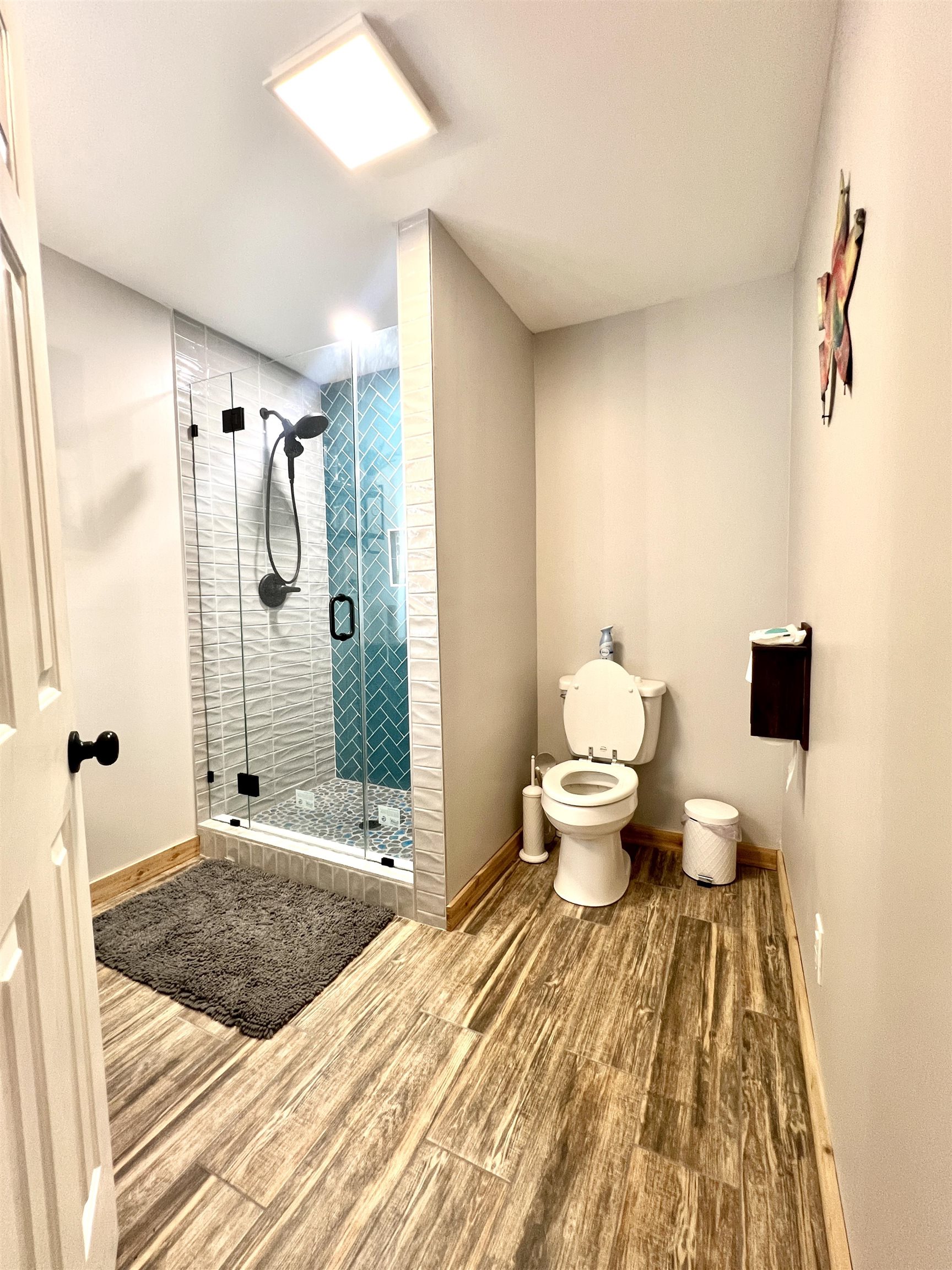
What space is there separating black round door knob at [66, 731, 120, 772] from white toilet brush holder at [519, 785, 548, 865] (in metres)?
1.82

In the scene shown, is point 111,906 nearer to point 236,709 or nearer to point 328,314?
point 236,709

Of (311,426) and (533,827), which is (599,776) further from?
(311,426)

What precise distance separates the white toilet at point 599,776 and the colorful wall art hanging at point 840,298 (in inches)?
52.1

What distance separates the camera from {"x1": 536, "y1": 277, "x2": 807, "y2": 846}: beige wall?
228 centimetres

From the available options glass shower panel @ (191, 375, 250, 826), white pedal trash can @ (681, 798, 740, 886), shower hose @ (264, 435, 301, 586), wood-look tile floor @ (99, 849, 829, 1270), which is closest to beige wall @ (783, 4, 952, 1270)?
wood-look tile floor @ (99, 849, 829, 1270)

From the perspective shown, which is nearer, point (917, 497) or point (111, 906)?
point (917, 497)

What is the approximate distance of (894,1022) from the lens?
70 cm

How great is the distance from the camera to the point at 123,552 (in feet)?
7.37

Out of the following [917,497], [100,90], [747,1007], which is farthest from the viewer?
[747,1007]

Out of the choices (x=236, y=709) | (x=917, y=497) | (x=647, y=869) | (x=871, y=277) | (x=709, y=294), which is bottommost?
(x=647, y=869)

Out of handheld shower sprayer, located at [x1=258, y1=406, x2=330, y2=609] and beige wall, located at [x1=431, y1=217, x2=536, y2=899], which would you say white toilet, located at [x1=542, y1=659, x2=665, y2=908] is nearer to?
beige wall, located at [x1=431, y1=217, x2=536, y2=899]

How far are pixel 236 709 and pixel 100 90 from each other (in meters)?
2.14

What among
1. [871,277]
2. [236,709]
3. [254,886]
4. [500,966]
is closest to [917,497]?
[871,277]

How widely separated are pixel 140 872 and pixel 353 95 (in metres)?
2.78
